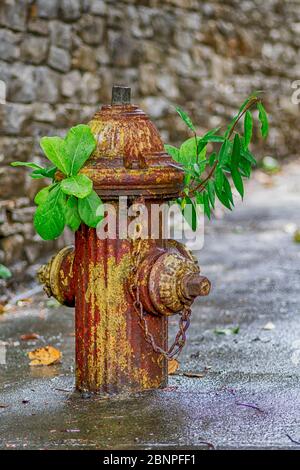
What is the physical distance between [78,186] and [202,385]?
35.7 inches

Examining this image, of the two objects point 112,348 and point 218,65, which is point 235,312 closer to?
point 112,348

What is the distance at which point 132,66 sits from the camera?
7797mm

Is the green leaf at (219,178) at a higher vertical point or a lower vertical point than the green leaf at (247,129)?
lower

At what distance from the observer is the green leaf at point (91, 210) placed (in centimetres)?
330

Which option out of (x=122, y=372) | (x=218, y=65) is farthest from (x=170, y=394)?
(x=218, y=65)

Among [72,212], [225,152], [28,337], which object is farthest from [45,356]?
[225,152]

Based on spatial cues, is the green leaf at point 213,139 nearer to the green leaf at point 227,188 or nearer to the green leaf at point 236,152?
the green leaf at point 236,152

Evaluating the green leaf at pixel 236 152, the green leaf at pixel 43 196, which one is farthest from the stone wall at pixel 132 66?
the green leaf at pixel 236 152

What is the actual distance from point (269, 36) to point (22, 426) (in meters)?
8.40

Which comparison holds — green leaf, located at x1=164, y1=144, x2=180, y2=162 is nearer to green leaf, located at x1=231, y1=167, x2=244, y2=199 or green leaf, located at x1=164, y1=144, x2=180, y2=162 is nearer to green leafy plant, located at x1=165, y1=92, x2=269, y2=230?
green leafy plant, located at x1=165, y1=92, x2=269, y2=230

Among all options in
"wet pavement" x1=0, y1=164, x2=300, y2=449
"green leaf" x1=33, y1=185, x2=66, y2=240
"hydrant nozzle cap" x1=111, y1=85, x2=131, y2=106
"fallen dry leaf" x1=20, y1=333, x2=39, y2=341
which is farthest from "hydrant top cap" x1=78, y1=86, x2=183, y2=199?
"fallen dry leaf" x1=20, y1=333, x2=39, y2=341

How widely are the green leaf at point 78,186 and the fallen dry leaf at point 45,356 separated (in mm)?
1089

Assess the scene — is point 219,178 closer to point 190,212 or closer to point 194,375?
point 190,212

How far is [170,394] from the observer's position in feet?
11.5
